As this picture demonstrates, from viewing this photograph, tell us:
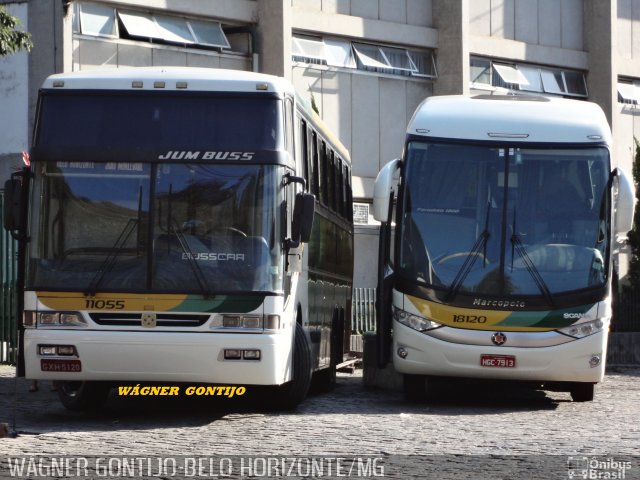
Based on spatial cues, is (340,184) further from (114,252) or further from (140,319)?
(140,319)

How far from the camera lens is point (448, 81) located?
129ft

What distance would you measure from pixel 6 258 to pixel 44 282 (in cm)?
907

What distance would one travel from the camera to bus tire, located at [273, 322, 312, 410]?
49.0 ft

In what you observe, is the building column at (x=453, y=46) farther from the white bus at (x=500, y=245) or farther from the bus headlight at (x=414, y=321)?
the bus headlight at (x=414, y=321)

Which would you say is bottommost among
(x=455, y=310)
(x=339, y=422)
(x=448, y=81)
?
(x=339, y=422)

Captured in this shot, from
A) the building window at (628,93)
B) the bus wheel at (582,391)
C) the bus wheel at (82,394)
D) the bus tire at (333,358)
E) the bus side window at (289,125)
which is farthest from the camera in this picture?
the building window at (628,93)

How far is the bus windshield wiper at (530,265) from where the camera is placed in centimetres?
1617

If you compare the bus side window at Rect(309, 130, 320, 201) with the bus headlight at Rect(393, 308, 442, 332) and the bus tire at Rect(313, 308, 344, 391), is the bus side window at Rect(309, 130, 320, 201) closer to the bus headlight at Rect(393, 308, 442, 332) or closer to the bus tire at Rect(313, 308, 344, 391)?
the bus headlight at Rect(393, 308, 442, 332)

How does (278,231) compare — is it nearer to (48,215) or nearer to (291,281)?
(291,281)

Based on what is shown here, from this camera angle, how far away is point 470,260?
53.6 feet

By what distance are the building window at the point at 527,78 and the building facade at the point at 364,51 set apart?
4 centimetres

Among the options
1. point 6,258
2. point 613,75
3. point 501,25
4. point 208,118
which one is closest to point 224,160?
point 208,118

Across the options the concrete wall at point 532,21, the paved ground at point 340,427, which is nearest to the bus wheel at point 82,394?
the paved ground at point 340,427

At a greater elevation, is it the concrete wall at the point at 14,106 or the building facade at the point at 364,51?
the building facade at the point at 364,51
